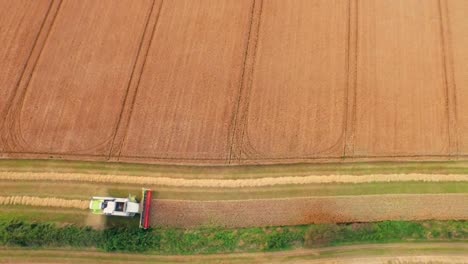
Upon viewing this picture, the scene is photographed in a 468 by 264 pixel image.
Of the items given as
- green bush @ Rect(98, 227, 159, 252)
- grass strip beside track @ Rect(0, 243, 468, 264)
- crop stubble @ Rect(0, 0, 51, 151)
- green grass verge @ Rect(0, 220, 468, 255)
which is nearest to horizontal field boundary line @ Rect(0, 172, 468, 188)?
green grass verge @ Rect(0, 220, 468, 255)

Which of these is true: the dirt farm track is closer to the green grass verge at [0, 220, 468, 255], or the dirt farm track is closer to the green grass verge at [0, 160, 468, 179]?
the green grass verge at [0, 160, 468, 179]

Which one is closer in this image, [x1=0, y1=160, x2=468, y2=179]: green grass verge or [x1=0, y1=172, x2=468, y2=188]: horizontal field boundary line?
[x1=0, y1=172, x2=468, y2=188]: horizontal field boundary line

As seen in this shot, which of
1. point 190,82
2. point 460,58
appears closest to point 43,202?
point 190,82

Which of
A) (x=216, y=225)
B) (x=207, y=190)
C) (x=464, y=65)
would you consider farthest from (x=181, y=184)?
(x=464, y=65)

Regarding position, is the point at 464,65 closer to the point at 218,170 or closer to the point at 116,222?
the point at 218,170

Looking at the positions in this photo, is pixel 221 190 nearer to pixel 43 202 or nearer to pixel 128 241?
pixel 128 241

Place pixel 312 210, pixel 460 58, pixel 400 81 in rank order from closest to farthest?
pixel 312 210 → pixel 400 81 → pixel 460 58

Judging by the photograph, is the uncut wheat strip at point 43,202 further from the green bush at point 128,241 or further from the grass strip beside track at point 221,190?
the green bush at point 128,241
